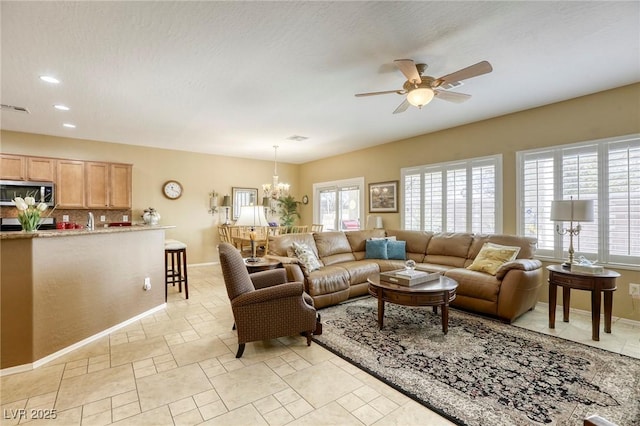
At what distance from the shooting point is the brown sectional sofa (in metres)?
3.33

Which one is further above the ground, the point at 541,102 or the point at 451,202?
the point at 541,102

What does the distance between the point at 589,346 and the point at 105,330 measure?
482 centimetres

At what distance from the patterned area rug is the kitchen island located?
2.27 meters

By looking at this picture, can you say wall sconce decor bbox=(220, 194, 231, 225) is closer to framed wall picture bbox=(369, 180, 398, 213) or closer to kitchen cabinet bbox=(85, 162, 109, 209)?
kitchen cabinet bbox=(85, 162, 109, 209)

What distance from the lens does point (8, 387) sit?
2.14 metres

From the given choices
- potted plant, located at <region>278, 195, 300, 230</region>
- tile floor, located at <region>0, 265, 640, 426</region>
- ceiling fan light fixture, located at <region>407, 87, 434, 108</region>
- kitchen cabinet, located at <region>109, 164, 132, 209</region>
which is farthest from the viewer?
potted plant, located at <region>278, 195, 300, 230</region>

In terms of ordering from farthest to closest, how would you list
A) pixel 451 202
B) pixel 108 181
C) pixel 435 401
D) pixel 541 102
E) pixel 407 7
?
pixel 108 181
pixel 451 202
pixel 541 102
pixel 407 7
pixel 435 401

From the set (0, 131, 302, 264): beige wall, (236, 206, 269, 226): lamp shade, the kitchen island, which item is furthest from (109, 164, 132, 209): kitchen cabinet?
(236, 206, 269, 226): lamp shade

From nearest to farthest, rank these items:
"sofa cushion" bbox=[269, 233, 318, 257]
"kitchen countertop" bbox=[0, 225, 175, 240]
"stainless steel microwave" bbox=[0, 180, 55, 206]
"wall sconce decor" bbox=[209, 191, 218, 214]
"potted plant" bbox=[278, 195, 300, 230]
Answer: "kitchen countertop" bbox=[0, 225, 175, 240] → "sofa cushion" bbox=[269, 233, 318, 257] → "stainless steel microwave" bbox=[0, 180, 55, 206] → "wall sconce decor" bbox=[209, 191, 218, 214] → "potted plant" bbox=[278, 195, 300, 230]

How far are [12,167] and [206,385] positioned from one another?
5.59 meters

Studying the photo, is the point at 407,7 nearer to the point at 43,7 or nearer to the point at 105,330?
→ the point at 43,7

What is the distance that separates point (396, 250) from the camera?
4.90 metres

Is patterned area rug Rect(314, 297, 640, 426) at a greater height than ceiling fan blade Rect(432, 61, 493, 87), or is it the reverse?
ceiling fan blade Rect(432, 61, 493, 87)

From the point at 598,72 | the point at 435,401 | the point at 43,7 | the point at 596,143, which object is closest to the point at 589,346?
the point at 435,401
